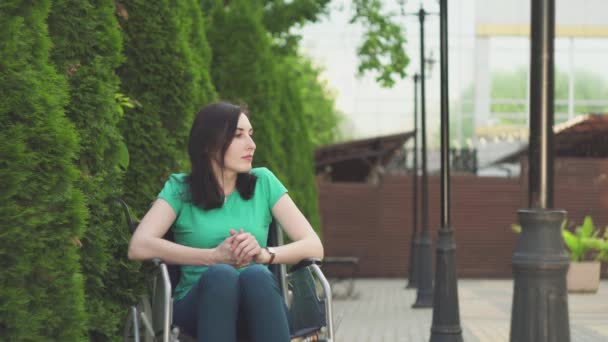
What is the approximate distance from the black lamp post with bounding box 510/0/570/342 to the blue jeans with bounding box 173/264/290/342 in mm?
1441

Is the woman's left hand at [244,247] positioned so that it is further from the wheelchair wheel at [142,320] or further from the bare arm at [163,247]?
the wheelchair wheel at [142,320]

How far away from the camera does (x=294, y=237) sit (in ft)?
18.1

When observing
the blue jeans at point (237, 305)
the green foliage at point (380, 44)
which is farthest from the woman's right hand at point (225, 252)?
the green foliage at point (380, 44)

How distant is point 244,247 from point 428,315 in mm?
11850

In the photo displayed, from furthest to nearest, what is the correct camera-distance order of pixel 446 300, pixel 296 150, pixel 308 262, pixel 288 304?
pixel 296 150, pixel 446 300, pixel 288 304, pixel 308 262

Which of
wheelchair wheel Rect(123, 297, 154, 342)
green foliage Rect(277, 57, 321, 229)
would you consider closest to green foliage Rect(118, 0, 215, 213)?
wheelchair wheel Rect(123, 297, 154, 342)

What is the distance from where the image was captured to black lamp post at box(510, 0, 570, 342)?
5.71 metres

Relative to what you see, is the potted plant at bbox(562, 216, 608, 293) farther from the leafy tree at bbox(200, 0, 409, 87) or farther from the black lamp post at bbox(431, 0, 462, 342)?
the black lamp post at bbox(431, 0, 462, 342)

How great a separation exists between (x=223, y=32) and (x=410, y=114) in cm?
3226

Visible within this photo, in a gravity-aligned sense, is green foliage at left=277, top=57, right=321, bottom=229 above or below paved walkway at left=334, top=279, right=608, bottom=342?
above

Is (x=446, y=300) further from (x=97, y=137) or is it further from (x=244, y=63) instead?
(x=97, y=137)

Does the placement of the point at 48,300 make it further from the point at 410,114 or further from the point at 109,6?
the point at 410,114

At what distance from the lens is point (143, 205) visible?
7.88 m

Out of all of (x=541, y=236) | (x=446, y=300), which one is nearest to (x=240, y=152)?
(x=541, y=236)
